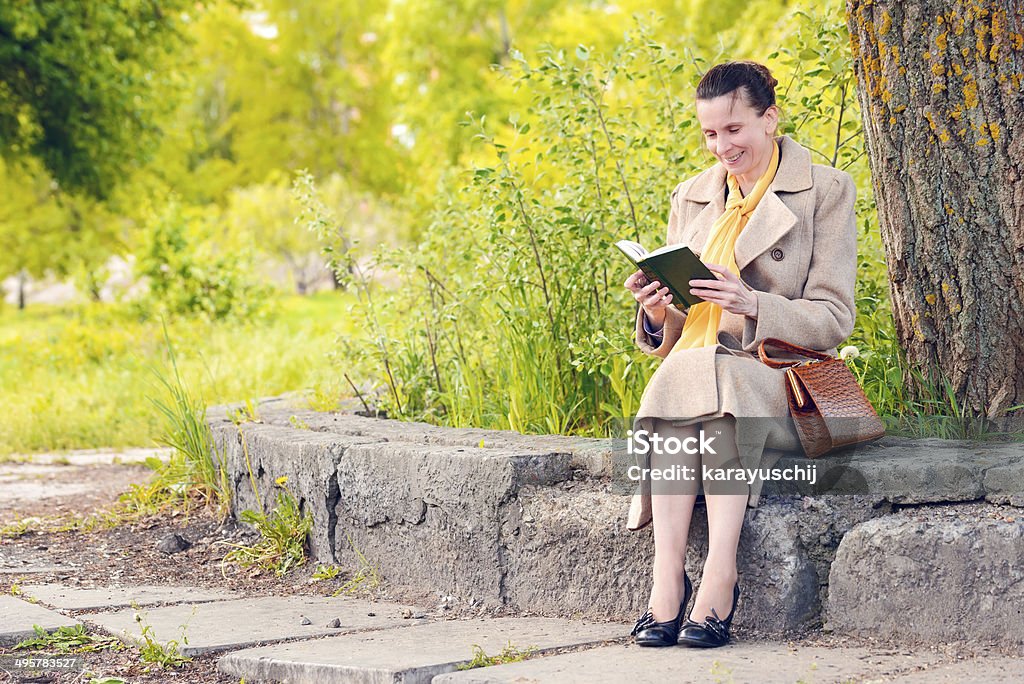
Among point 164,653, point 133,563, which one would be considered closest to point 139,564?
point 133,563

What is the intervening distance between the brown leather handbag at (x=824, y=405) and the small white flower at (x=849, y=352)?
56 centimetres

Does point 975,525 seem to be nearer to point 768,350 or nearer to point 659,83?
point 768,350

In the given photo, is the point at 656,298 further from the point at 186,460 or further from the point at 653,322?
the point at 186,460

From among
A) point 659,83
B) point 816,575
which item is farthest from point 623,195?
point 816,575

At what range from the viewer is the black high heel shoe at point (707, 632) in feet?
9.33

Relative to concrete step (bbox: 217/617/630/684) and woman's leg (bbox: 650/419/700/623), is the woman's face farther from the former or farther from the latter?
concrete step (bbox: 217/617/630/684)

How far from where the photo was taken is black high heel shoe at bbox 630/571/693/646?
290 cm

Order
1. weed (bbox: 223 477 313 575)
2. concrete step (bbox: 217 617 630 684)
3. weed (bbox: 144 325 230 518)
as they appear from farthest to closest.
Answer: weed (bbox: 144 325 230 518), weed (bbox: 223 477 313 575), concrete step (bbox: 217 617 630 684)

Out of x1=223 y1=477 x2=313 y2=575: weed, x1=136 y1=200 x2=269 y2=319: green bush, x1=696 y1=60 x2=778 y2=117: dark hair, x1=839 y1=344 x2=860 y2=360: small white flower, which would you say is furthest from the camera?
x1=136 y1=200 x2=269 y2=319: green bush

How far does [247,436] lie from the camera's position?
4.60 meters

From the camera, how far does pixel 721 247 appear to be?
3.26m

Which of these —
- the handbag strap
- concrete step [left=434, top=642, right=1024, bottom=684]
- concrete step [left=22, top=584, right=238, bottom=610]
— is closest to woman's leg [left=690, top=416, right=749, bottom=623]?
concrete step [left=434, top=642, right=1024, bottom=684]

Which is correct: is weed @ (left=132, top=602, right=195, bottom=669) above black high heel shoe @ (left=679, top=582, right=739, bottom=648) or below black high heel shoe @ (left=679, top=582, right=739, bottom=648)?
below

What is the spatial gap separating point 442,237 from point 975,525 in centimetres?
279
